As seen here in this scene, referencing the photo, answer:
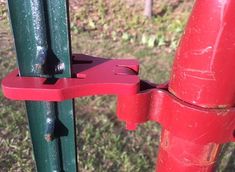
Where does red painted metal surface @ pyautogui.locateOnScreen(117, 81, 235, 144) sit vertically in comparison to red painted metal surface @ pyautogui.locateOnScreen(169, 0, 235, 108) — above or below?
below

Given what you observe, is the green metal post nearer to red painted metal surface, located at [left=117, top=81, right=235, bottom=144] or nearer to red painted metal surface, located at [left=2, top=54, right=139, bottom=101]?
red painted metal surface, located at [left=2, top=54, right=139, bottom=101]

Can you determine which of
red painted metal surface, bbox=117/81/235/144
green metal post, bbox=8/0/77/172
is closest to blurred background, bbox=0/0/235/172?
green metal post, bbox=8/0/77/172

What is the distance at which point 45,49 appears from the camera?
0.85 meters

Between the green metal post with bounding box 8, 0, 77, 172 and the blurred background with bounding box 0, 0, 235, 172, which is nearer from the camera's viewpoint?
the green metal post with bounding box 8, 0, 77, 172

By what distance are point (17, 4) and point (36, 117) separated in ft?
0.90

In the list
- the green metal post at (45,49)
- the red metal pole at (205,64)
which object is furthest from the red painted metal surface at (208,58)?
the green metal post at (45,49)

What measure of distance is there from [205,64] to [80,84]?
0.24 meters

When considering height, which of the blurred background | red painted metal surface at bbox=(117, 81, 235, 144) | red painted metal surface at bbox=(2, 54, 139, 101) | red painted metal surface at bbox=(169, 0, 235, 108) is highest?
red painted metal surface at bbox=(169, 0, 235, 108)

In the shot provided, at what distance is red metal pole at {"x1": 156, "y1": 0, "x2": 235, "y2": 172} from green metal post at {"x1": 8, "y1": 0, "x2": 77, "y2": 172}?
8.9 inches

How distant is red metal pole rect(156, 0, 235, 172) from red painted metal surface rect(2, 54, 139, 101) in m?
0.10

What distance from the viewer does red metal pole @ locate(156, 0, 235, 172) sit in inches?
29.9

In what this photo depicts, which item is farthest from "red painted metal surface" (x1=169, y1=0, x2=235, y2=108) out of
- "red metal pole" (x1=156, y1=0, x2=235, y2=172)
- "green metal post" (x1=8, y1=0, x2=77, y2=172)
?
"green metal post" (x1=8, y1=0, x2=77, y2=172)

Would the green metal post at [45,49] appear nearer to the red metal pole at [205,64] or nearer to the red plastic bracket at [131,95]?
the red plastic bracket at [131,95]

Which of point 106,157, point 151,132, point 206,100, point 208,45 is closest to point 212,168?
point 206,100
